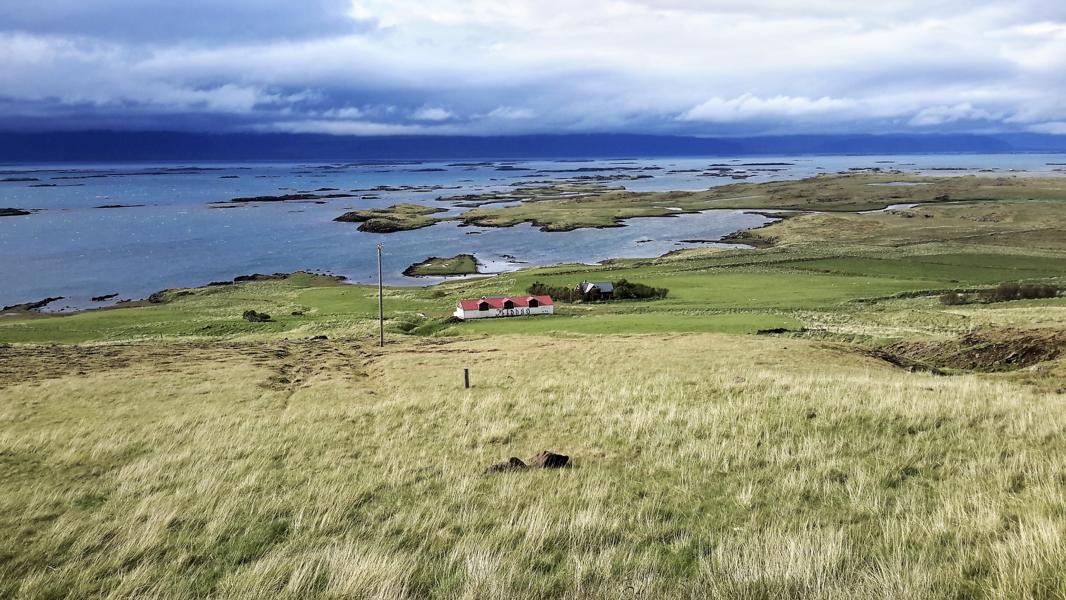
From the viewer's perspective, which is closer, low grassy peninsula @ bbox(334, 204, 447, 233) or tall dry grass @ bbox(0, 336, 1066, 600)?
→ tall dry grass @ bbox(0, 336, 1066, 600)

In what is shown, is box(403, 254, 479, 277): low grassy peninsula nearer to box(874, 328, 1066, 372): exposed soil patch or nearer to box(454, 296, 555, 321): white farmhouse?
box(454, 296, 555, 321): white farmhouse

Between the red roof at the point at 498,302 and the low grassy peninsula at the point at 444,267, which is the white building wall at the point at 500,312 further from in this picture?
the low grassy peninsula at the point at 444,267

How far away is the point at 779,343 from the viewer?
31938mm

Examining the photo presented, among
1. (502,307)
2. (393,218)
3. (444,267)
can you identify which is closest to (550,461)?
(502,307)

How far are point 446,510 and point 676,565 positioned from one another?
3305 mm

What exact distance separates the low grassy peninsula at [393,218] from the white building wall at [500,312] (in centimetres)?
8474

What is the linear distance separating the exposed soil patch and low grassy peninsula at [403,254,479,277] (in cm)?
6760

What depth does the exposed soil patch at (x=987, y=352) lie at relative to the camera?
25.4m

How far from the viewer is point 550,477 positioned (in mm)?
10039

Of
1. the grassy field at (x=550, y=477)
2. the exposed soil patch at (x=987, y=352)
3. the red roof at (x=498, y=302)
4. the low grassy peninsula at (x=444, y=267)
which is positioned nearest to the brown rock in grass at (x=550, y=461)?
the grassy field at (x=550, y=477)

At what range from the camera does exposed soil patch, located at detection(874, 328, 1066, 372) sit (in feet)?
83.2

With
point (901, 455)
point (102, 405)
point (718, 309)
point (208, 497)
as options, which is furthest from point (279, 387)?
point (718, 309)

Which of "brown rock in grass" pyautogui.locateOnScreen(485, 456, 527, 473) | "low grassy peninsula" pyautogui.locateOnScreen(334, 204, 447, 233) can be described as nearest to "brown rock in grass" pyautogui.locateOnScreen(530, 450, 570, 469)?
"brown rock in grass" pyautogui.locateOnScreen(485, 456, 527, 473)

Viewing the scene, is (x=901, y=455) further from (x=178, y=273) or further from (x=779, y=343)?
(x=178, y=273)
